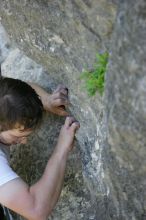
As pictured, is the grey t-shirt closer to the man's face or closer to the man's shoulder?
the man's shoulder

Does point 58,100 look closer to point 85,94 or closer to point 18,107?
point 85,94

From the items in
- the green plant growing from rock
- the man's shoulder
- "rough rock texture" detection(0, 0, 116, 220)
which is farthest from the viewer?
the man's shoulder

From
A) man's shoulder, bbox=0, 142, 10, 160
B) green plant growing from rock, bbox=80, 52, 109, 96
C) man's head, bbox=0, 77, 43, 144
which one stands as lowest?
man's shoulder, bbox=0, 142, 10, 160

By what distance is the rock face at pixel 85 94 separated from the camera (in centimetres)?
266

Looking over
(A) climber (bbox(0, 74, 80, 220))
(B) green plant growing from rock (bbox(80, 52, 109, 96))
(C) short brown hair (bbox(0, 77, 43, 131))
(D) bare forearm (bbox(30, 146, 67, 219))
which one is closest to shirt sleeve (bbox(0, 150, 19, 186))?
(A) climber (bbox(0, 74, 80, 220))

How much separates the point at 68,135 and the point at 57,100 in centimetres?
41

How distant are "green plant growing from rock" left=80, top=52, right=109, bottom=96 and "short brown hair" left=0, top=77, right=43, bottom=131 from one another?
0.41m

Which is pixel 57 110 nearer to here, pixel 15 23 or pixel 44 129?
pixel 44 129

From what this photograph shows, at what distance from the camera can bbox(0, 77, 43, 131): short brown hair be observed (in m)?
3.64

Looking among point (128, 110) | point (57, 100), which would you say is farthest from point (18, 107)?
point (128, 110)

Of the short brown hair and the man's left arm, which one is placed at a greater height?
the short brown hair

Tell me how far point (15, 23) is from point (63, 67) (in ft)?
2.25

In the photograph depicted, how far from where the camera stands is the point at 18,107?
11.9ft

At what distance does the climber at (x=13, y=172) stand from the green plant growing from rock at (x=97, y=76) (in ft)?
1.45
